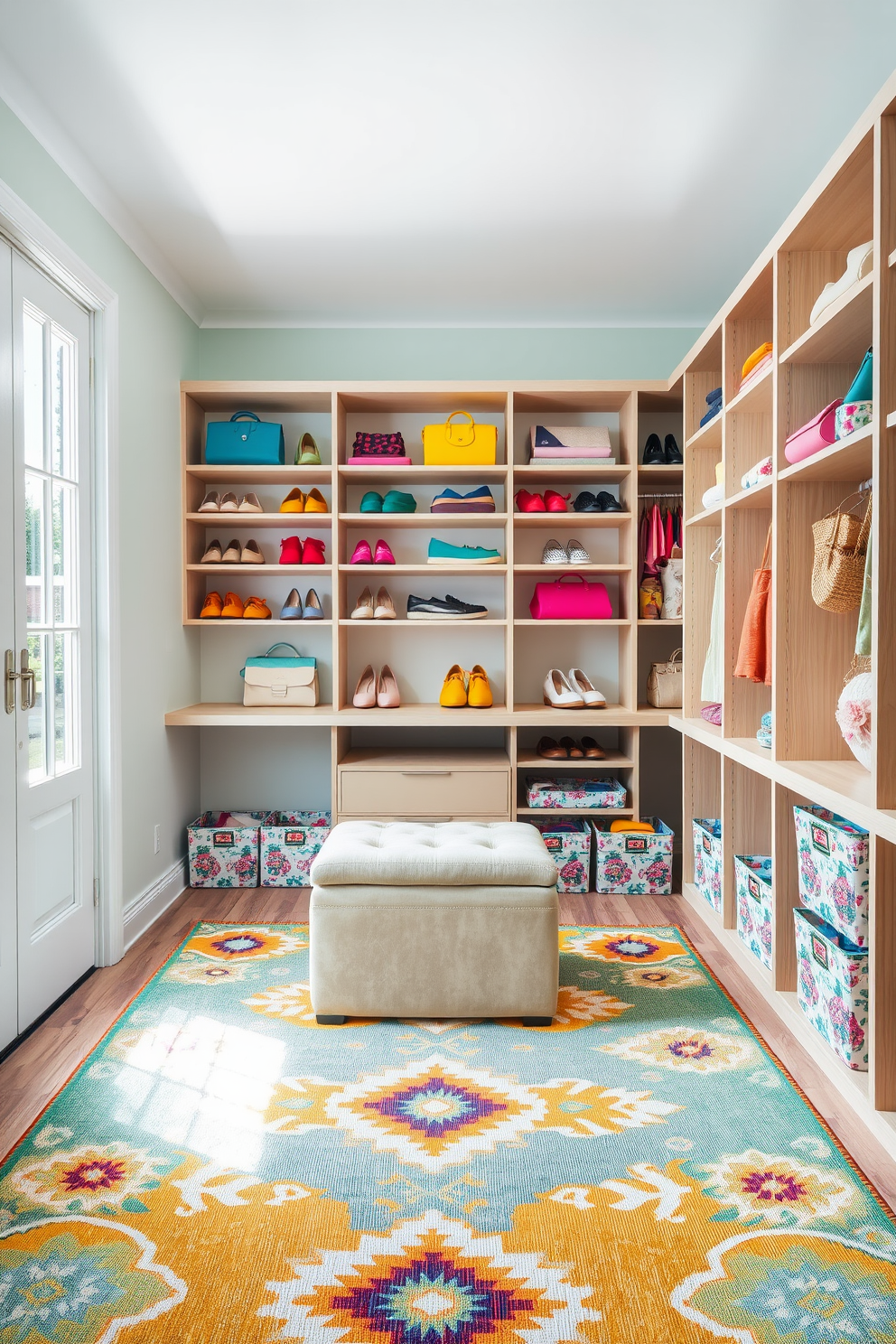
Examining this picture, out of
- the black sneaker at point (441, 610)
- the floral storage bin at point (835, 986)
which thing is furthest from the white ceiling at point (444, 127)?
the floral storage bin at point (835, 986)

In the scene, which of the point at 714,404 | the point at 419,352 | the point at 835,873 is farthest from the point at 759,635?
the point at 419,352

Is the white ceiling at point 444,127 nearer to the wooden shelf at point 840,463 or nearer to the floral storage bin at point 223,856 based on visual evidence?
the wooden shelf at point 840,463

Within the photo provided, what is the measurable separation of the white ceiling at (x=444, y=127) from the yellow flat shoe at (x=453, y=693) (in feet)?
5.78

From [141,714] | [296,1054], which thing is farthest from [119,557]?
[296,1054]

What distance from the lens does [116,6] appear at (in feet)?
6.70

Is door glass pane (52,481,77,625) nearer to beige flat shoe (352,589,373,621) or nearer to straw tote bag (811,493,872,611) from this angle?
beige flat shoe (352,589,373,621)

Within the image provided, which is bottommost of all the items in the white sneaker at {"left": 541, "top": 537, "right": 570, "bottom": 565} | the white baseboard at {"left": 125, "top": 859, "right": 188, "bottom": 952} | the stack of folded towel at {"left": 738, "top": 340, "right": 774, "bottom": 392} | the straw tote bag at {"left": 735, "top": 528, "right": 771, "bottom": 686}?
the white baseboard at {"left": 125, "top": 859, "right": 188, "bottom": 952}

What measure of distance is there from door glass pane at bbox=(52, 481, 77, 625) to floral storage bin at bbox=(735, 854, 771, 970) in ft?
7.74

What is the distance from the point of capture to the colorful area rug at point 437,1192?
4.75ft

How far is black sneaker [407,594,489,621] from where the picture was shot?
408cm

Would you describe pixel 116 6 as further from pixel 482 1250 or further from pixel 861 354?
pixel 482 1250

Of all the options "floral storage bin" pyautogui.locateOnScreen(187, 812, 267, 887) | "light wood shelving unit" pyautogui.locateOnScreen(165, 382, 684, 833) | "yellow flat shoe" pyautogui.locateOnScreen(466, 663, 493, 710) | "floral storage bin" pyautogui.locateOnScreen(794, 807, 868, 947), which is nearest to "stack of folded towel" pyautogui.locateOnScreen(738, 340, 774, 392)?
"light wood shelving unit" pyautogui.locateOnScreen(165, 382, 684, 833)

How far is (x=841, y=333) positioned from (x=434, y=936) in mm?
1921

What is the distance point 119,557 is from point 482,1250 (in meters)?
2.48
